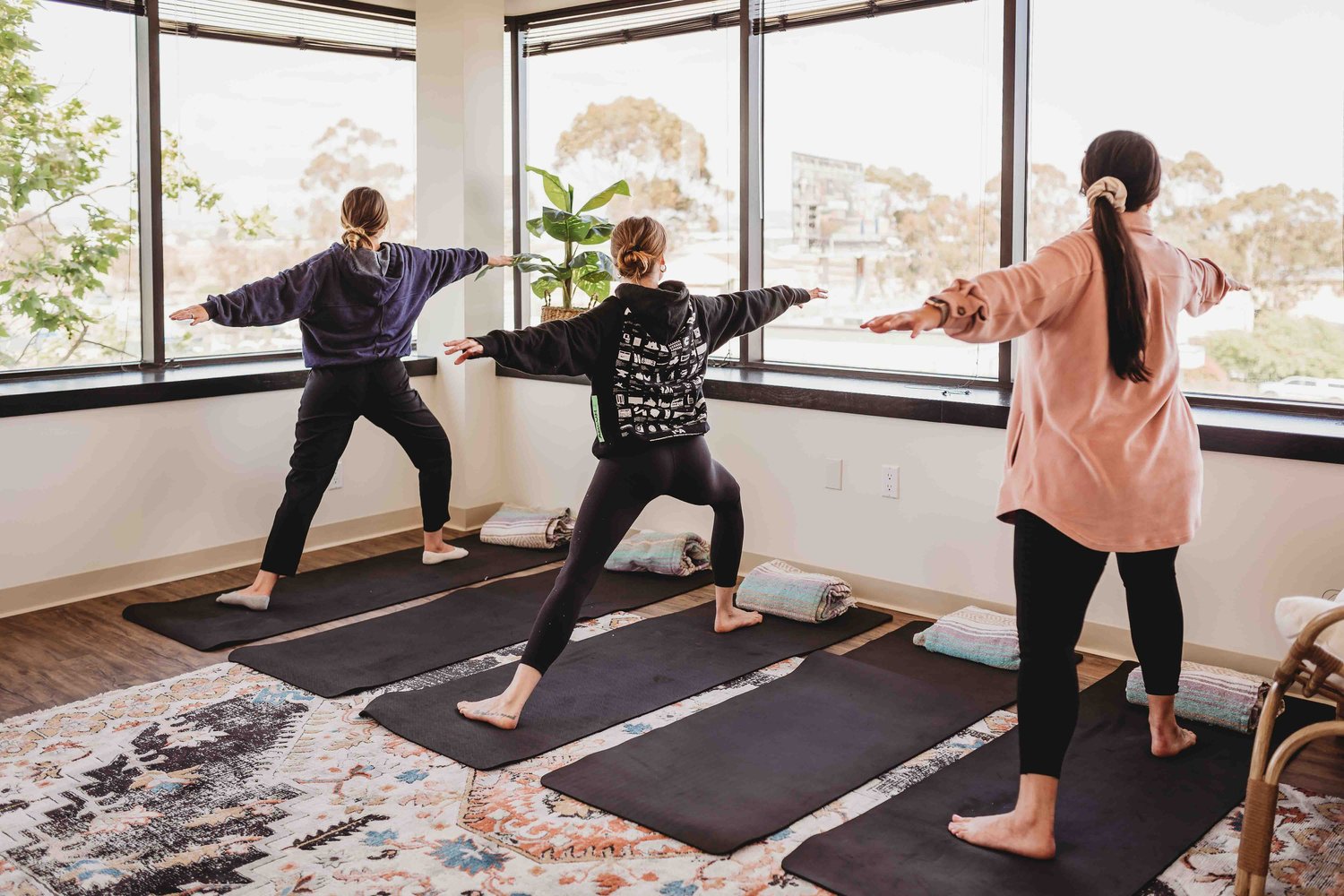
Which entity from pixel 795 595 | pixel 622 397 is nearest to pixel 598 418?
pixel 622 397

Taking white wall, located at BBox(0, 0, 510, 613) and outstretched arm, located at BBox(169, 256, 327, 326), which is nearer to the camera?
outstretched arm, located at BBox(169, 256, 327, 326)

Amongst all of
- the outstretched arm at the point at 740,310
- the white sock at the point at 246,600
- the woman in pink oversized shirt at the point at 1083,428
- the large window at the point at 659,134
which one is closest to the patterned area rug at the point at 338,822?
the woman in pink oversized shirt at the point at 1083,428

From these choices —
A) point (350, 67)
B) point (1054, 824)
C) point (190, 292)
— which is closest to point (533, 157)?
point (350, 67)

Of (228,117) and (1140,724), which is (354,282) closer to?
(228,117)

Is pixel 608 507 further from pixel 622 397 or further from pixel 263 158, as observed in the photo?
pixel 263 158

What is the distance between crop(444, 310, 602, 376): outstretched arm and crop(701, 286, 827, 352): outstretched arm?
402 mm

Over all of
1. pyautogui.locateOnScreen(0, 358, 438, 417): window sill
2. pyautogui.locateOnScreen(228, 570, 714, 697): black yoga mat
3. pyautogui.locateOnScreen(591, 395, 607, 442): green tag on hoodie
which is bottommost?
pyautogui.locateOnScreen(228, 570, 714, 697): black yoga mat

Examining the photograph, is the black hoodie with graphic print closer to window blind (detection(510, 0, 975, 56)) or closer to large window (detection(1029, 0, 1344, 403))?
large window (detection(1029, 0, 1344, 403))

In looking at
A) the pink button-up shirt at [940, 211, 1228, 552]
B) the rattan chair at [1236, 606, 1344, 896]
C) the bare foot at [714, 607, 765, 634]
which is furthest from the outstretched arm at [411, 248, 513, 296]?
the rattan chair at [1236, 606, 1344, 896]

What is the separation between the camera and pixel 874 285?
4.39m

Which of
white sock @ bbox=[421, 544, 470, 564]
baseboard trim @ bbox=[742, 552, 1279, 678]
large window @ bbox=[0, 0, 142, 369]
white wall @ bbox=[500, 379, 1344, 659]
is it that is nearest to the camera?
white wall @ bbox=[500, 379, 1344, 659]

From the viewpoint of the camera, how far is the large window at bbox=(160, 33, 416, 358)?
15.2 ft

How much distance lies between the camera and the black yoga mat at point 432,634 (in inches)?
136

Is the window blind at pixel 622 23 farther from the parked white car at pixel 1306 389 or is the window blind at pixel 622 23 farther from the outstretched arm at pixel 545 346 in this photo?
the parked white car at pixel 1306 389
